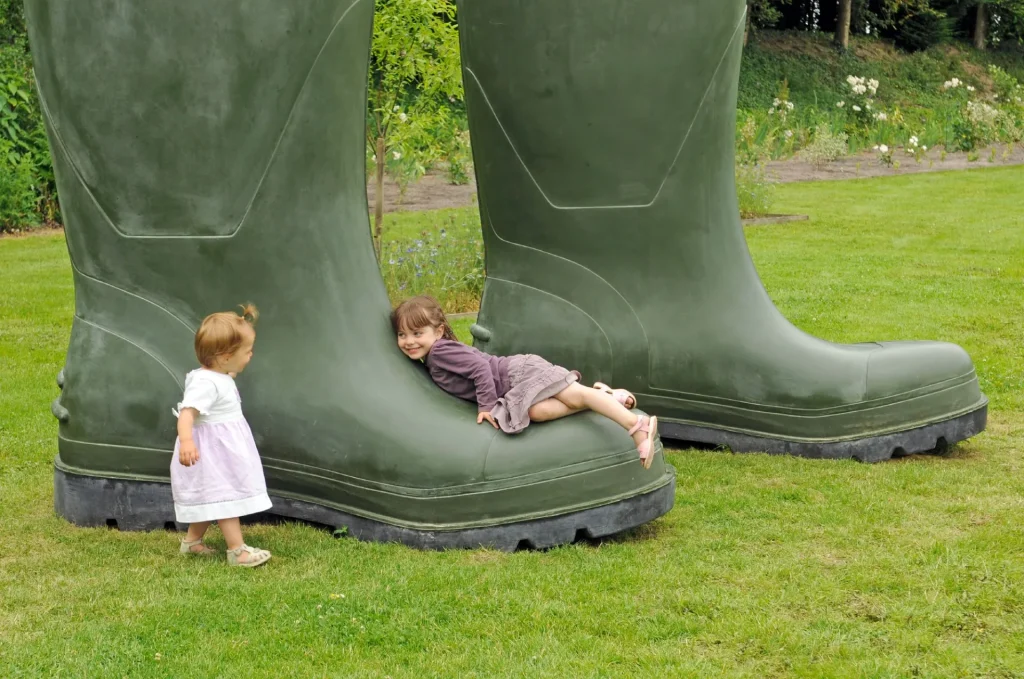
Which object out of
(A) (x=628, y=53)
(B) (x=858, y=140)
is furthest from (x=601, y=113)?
(B) (x=858, y=140)

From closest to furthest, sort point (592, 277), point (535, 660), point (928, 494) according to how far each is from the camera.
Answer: point (535, 660) < point (928, 494) < point (592, 277)

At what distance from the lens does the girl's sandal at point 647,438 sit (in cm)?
279

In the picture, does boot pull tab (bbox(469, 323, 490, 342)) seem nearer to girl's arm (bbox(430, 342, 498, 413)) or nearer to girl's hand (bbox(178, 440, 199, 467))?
girl's arm (bbox(430, 342, 498, 413))

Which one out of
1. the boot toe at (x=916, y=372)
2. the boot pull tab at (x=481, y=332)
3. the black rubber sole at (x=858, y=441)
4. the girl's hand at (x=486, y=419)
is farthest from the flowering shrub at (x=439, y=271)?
the girl's hand at (x=486, y=419)

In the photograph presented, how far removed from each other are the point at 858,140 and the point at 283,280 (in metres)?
13.9

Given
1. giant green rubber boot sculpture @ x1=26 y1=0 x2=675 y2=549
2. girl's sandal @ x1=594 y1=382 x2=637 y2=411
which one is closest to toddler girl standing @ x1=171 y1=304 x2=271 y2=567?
giant green rubber boot sculpture @ x1=26 y1=0 x2=675 y2=549

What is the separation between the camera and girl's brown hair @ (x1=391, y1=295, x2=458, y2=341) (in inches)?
116

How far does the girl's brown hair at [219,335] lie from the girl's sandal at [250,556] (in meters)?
0.42

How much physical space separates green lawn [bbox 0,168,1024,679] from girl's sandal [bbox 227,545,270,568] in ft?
0.10

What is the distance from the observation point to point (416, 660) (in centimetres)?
217

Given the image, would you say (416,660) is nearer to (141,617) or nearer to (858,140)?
(141,617)

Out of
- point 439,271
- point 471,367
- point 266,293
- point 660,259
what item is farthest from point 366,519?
point 439,271

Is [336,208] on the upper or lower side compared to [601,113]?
lower

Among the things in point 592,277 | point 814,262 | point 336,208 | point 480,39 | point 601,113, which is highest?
point 480,39
